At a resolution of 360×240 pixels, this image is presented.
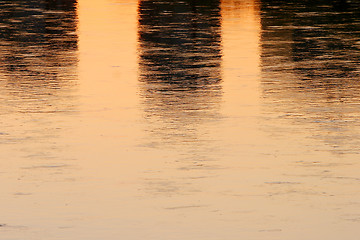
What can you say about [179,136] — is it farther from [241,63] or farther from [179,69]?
[241,63]

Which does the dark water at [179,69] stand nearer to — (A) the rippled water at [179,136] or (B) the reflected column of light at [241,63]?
(A) the rippled water at [179,136]

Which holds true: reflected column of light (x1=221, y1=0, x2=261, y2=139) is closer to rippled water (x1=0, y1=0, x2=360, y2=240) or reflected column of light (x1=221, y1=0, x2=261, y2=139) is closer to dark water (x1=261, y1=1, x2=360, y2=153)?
rippled water (x1=0, y1=0, x2=360, y2=240)

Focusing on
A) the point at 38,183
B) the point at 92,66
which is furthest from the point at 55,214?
the point at 92,66

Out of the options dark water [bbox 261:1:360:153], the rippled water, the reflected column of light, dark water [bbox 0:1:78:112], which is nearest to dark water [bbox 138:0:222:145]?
the rippled water

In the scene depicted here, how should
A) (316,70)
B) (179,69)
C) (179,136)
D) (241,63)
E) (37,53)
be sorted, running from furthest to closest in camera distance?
(37,53)
(241,63)
(179,69)
(316,70)
(179,136)

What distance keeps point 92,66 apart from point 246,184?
328 inches

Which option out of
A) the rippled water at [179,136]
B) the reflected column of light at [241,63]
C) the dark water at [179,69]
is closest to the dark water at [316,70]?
the rippled water at [179,136]

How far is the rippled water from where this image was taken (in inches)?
287

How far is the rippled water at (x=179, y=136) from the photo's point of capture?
730 centimetres

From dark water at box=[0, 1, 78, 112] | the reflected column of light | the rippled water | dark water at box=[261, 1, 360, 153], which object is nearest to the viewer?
the rippled water

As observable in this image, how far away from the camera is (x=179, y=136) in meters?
10.4

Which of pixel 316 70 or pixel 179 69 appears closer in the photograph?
pixel 316 70

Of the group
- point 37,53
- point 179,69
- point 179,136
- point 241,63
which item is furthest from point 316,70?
point 179,136

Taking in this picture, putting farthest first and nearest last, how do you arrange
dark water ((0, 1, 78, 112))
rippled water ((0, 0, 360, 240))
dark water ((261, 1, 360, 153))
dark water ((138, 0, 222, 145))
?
dark water ((0, 1, 78, 112)), dark water ((138, 0, 222, 145)), dark water ((261, 1, 360, 153)), rippled water ((0, 0, 360, 240))
